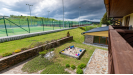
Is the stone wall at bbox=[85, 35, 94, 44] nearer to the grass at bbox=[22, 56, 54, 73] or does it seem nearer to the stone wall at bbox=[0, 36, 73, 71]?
the stone wall at bbox=[0, 36, 73, 71]

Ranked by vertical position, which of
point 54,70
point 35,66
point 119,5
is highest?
point 119,5

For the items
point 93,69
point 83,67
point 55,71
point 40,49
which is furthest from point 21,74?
point 93,69

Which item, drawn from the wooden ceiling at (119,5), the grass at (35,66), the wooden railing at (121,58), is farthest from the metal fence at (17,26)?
the wooden railing at (121,58)

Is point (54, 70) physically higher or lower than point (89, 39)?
lower

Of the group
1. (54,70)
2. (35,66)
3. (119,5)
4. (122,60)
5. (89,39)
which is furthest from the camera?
(89,39)

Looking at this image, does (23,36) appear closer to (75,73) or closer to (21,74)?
(21,74)

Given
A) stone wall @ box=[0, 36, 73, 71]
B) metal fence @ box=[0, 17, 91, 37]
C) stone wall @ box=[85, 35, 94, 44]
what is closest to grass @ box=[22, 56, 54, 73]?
stone wall @ box=[0, 36, 73, 71]

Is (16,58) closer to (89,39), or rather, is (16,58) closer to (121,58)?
(121,58)

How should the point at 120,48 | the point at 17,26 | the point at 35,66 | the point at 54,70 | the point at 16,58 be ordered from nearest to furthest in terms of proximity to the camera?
the point at 120,48 < the point at 54,70 < the point at 35,66 < the point at 16,58 < the point at 17,26

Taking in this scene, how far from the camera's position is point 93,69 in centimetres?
573

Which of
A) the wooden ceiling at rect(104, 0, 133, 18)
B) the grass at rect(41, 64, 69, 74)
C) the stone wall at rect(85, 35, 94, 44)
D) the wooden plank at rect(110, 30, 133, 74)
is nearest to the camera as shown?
the wooden plank at rect(110, 30, 133, 74)

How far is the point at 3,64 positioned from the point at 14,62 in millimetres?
779

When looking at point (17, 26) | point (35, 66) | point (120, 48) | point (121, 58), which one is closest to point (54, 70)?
point (35, 66)

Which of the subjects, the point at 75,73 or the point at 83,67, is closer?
the point at 75,73
